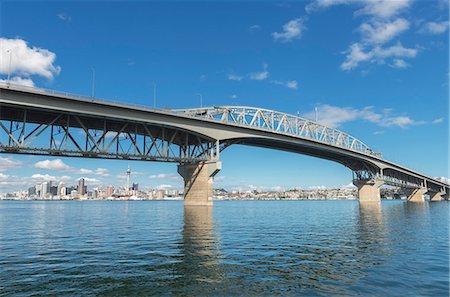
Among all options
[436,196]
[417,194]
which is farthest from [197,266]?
[436,196]

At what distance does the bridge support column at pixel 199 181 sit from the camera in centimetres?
6738

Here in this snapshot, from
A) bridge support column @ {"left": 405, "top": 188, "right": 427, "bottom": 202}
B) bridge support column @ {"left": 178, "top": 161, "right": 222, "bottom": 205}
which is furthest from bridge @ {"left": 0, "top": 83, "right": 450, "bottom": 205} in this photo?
bridge support column @ {"left": 405, "top": 188, "right": 427, "bottom": 202}

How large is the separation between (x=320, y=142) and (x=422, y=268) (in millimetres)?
80461

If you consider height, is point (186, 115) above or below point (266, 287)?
above

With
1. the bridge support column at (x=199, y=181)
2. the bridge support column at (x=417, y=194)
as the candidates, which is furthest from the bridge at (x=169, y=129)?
the bridge support column at (x=417, y=194)

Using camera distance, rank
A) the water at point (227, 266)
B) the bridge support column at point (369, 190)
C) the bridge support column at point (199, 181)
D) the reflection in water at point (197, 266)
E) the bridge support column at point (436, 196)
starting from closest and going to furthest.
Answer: the water at point (227, 266), the reflection in water at point (197, 266), the bridge support column at point (199, 181), the bridge support column at point (369, 190), the bridge support column at point (436, 196)

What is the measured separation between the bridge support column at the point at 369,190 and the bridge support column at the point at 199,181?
75267 millimetres

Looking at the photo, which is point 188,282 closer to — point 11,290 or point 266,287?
point 266,287

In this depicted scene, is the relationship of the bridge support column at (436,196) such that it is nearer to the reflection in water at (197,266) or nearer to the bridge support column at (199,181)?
the bridge support column at (199,181)

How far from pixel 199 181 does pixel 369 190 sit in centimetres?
7867

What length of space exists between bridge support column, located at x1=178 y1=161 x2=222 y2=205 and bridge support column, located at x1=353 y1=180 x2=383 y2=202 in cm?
7527

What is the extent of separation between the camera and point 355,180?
124 meters

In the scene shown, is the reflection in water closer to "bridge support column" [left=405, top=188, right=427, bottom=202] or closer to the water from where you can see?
the water

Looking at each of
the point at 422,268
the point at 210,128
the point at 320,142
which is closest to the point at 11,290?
the point at 422,268
